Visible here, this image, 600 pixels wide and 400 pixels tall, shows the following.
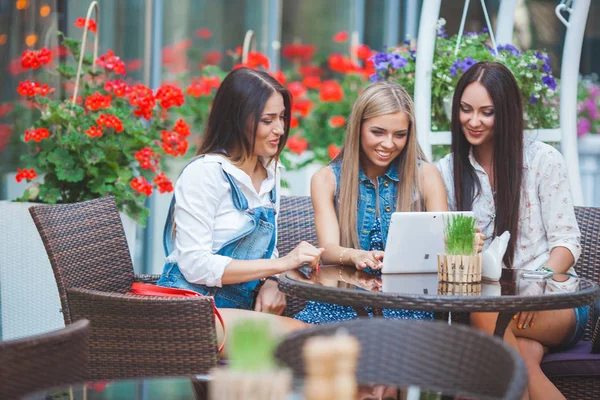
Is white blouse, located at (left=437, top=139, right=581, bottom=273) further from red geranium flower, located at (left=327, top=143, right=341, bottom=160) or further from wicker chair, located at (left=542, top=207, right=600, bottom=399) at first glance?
red geranium flower, located at (left=327, top=143, right=341, bottom=160)

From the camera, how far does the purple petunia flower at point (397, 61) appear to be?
3904mm

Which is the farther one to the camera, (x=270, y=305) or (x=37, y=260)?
(x=37, y=260)

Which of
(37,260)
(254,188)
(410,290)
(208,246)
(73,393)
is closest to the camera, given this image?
(73,393)

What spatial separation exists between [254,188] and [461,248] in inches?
30.0

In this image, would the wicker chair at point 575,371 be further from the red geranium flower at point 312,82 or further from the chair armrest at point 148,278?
the red geranium flower at point 312,82

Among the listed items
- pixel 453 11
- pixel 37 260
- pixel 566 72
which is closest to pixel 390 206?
pixel 566 72

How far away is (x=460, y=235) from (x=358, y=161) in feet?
2.31

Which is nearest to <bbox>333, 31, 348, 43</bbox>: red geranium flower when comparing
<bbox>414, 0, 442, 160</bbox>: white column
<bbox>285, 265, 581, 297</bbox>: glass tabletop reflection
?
<bbox>414, 0, 442, 160</bbox>: white column

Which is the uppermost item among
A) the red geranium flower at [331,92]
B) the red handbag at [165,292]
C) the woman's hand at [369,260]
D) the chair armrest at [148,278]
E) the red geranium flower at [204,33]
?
the red geranium flower at [204,33]

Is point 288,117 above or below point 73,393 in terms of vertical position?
above

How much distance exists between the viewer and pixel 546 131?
151 inches

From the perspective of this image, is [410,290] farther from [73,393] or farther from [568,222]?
[73,393]

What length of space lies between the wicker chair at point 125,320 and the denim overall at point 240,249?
0.28 metres

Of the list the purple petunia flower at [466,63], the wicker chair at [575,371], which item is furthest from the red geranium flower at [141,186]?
the wicker chair at [575,371]
